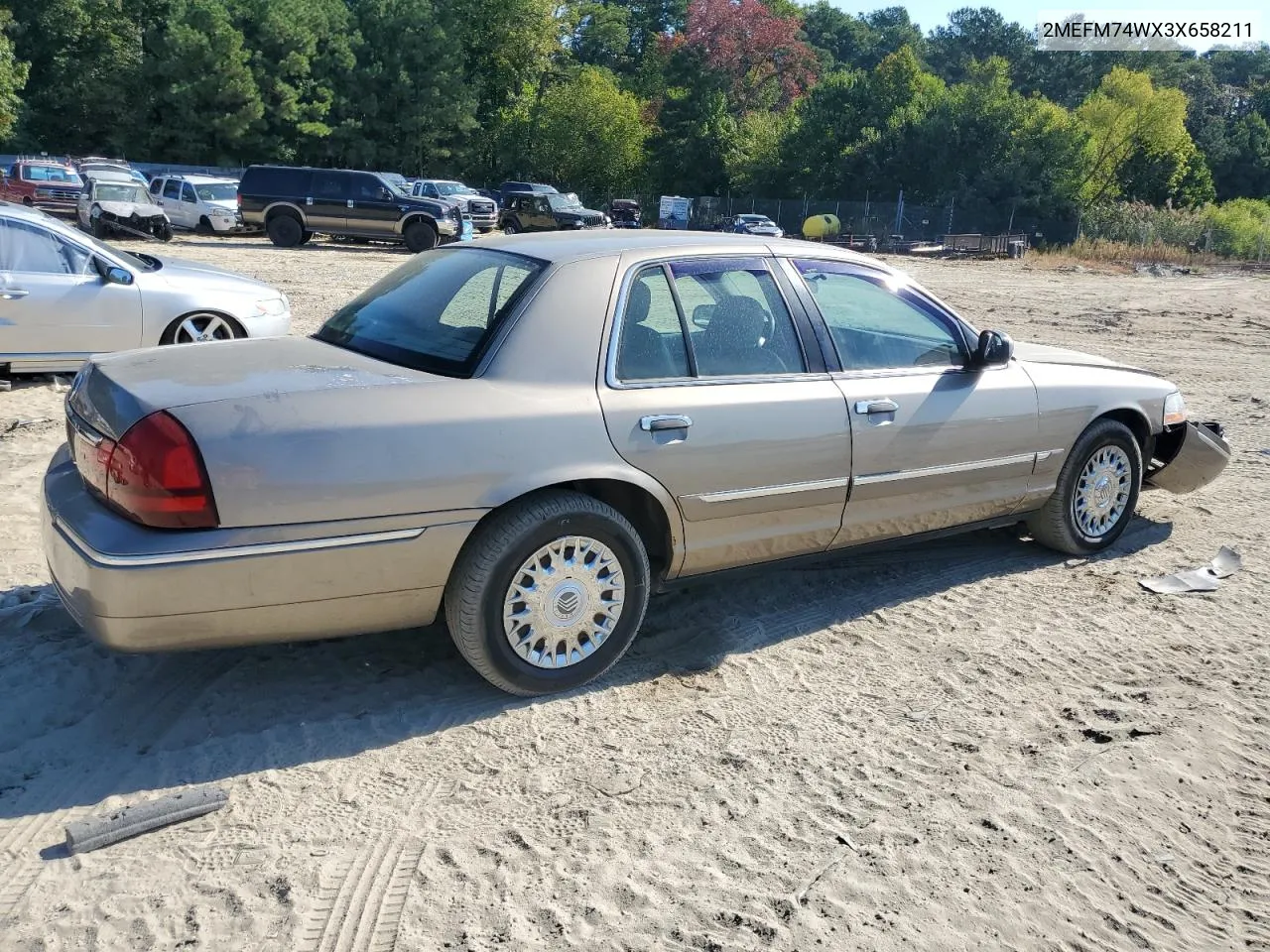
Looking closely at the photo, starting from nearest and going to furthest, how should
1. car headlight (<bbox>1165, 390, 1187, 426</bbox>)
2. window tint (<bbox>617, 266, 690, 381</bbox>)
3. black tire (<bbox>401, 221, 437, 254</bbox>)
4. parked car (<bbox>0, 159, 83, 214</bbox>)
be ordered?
window tint (<bbox>617, 266, 690, 381</bbox>), car headlight (<bbox>1165, 390, 1187, 426</bbox>), black tire (<bbox>401, 221, 437, 254</bbox>), parked car (<bbox>0, 159, 83, 214</bbox>)

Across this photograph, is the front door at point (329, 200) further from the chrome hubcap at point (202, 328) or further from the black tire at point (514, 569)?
the black tire at point (514, 569)

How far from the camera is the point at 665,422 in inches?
152

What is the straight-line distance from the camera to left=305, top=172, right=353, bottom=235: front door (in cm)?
2702

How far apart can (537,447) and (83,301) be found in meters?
6.06

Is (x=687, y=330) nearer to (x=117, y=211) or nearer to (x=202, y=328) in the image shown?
(x=202, y=328)

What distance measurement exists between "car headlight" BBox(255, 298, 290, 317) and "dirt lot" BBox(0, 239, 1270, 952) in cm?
388

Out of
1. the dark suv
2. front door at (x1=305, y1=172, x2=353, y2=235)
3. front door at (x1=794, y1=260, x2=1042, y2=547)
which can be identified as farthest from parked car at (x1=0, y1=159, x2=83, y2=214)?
front door at (x1=794, y1=260, x2=1042, y2=547)

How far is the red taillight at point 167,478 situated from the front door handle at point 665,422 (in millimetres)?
1440

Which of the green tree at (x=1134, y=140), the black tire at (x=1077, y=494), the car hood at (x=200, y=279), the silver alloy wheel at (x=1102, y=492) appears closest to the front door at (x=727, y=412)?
the black tire at (x=1077, y=494)

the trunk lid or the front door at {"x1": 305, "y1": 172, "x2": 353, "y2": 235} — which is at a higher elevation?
the front door at {"x1": 305, "y1": 172, "x2": 353, "y2": 235}

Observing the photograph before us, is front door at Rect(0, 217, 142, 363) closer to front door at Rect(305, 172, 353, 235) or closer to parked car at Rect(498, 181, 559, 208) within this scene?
front door at Rect(305, 172, 353, 235)

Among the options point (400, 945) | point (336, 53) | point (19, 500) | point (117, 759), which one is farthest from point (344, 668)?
point (336, 53)

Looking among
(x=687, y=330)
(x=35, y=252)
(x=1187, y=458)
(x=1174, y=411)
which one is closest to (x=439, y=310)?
(x=687, y=330)

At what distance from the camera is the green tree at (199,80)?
53.2 m
